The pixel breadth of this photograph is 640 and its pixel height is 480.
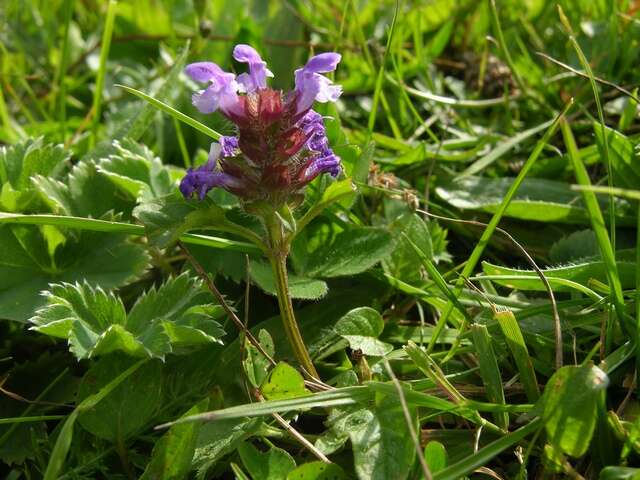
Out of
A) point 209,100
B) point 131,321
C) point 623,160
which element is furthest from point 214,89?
point 623,160

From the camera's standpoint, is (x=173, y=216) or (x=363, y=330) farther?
(x=363, y=330)

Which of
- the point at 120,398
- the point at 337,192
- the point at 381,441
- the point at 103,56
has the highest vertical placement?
the point at 337,192

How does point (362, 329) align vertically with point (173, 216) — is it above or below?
below

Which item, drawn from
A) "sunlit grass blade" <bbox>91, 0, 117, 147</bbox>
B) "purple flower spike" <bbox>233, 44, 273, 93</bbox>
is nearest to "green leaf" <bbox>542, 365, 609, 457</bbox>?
"purple flower spike" <bbox>233, 44, 273, 93</bbox>

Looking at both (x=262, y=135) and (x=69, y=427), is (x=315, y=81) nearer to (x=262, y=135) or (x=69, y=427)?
(x=262, y=135)

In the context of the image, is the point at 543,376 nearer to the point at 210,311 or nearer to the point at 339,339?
the point at 339,339

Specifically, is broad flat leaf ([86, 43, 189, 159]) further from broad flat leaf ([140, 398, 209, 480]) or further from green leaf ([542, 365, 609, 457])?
green leaf ([542, 365, 609, 457])

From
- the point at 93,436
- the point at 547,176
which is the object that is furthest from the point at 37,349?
the point at 547,176

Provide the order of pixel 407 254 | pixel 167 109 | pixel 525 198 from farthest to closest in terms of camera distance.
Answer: pixel 525 198 < pixel 407 254 < pixel 167 109
